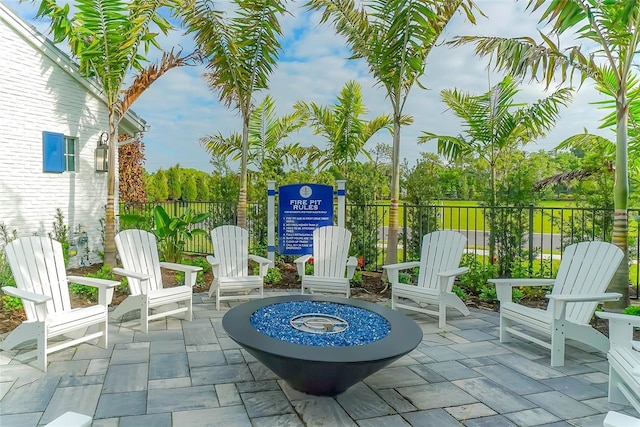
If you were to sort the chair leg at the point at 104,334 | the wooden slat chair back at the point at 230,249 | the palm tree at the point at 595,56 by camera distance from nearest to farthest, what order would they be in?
the chair leg at the point at 104,334 < the palm tree at the point at 595,56 < the wooden slat chair back at the point at 230,249

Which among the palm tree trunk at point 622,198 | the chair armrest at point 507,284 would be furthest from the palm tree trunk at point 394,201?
the palm tree trunk at point 622,198

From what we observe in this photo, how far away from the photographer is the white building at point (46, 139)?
22.0 ft

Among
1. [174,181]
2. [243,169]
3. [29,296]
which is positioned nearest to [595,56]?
[243,169]

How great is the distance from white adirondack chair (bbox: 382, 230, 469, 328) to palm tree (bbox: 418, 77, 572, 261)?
2.09 metres

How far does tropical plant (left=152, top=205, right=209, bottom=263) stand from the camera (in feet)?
22.9

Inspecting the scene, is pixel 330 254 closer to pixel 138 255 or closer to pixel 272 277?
pixel 272 277

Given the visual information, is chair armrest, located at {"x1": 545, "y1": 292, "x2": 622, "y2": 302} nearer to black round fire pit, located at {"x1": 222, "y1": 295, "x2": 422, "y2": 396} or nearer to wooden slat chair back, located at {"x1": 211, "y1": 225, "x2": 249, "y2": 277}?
black round fire pit, located at {"x1": 222, "y1": 295, "x2": 422, "y2": 396}

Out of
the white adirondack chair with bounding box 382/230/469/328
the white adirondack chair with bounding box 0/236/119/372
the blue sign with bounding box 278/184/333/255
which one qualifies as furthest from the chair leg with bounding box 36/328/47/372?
the blue sign with bounding box 278/184/333/255

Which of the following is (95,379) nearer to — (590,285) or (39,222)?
(590,285)

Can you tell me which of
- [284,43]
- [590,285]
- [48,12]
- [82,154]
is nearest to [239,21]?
[284,43]

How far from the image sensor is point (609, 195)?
20.3 feet

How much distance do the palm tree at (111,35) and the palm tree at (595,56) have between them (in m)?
5.05

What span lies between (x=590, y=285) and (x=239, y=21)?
20.5 ft

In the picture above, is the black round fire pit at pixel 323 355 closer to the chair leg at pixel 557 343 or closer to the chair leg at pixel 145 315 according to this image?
the chair leg at pixel 557 343
